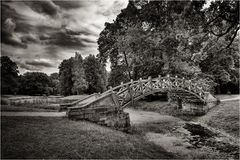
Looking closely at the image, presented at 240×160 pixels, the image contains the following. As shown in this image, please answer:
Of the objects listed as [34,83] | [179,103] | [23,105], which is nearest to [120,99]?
[23,105]

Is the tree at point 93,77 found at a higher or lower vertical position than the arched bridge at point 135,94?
higher

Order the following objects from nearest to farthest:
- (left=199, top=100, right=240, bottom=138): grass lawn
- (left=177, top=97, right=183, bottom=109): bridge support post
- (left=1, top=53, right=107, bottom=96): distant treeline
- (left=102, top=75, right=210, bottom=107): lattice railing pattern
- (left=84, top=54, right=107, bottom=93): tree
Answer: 1. (left=199, top=100, right=240, bottom=138): grass lawn
2. (left=102, top=75, right=210, bottom=107): lattice railing pattern
3. (left=177, top=97, right=183, bottom=109): bridge support post
4. (left=1, top=53, right=107, bottom=96): distant treeline
5. (left=84, top=54, right=107, bottom=93): tree

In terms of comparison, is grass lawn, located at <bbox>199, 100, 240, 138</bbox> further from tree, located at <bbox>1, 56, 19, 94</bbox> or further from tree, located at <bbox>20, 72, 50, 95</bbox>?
tree, located at <bbox>20, 72, 50, 95</bbox>

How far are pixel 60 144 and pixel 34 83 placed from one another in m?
45.8

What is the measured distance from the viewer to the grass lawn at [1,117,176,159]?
17.7 feet

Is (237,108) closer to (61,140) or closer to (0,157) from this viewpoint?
(61,140)

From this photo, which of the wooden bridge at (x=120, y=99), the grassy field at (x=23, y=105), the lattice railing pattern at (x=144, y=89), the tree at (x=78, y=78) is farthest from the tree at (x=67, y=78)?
the lattice railing pattern at (x=144, y=89)

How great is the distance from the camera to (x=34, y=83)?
156ft

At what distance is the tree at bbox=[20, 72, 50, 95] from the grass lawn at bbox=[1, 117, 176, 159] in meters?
41.4

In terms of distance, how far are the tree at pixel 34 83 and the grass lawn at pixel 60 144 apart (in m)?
41.4

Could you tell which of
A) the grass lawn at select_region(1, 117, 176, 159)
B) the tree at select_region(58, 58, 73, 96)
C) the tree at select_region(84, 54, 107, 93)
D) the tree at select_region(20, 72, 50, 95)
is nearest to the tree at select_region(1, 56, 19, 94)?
the grass lawn at select_region(1, 117, 176, 159)

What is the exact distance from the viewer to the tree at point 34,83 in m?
46.2

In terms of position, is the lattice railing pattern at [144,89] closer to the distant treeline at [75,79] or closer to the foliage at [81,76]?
the distant treeline at [75,79]

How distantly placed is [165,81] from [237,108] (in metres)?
6.11
